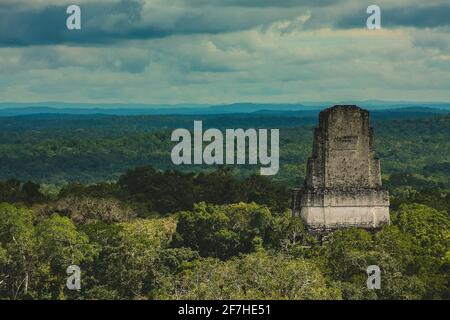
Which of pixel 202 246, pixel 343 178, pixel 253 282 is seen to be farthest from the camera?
pixel 343 178

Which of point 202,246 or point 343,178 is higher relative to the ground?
point 343,178

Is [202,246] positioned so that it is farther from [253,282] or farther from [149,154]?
[149,154]

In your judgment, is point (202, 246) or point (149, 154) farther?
point (149, 154)

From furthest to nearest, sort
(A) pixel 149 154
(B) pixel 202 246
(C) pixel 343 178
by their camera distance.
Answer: (A) pixel 149 154, (C) pixel 343 178, (B) pixel 202 246

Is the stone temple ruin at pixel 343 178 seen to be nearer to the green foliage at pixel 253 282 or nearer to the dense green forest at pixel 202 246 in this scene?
the dense green forest at pixel 202 246

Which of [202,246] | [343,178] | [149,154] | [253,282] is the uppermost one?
[343,178]

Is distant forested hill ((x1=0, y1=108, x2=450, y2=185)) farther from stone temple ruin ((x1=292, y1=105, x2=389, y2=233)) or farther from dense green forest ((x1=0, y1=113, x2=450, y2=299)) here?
stone temple ruin ((x1=292, y1=105, x2=389, y2=233))

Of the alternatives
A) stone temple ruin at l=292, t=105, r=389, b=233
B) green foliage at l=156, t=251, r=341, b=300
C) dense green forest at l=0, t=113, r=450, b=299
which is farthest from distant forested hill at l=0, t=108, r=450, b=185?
green foliage at l=156, t=251, r=341, b=300

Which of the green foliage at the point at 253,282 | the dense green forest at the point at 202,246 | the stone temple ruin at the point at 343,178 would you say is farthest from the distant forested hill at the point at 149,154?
the green foliage at the point at 253,282

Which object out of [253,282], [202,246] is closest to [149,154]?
[202,246]
